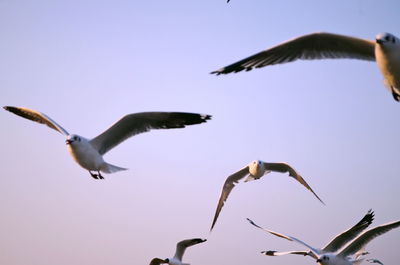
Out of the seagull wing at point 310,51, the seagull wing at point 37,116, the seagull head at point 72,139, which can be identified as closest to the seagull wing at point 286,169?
the seagull head at point 72,139

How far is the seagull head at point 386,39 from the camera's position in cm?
525

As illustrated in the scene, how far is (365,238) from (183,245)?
375cm

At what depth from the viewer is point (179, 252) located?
1088 cm

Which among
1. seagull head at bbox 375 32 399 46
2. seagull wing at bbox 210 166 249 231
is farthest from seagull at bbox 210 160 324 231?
seagull head at bbox 375 32 399 46

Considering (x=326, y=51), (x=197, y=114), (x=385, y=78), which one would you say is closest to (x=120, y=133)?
(x=197, y=114)

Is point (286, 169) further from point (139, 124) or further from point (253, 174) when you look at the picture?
point (139, 124)

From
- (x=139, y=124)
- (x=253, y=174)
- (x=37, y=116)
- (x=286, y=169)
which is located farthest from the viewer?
(x=286, y=169)

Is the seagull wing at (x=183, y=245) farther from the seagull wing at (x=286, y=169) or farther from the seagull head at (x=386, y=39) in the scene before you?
the seagull head at (x=386, y=39)

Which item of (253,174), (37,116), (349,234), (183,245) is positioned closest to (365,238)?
(349,234)

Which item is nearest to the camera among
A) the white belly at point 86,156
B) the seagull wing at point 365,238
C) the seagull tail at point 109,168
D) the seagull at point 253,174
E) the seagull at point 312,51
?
the seagull at point 312,51

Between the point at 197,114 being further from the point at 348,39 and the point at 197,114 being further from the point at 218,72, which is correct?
the point at 348,39

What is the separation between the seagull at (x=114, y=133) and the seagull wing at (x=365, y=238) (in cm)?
313

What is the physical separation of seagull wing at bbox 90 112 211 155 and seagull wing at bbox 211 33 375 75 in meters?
1.92

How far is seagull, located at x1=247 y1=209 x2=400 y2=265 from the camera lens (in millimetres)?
8445
